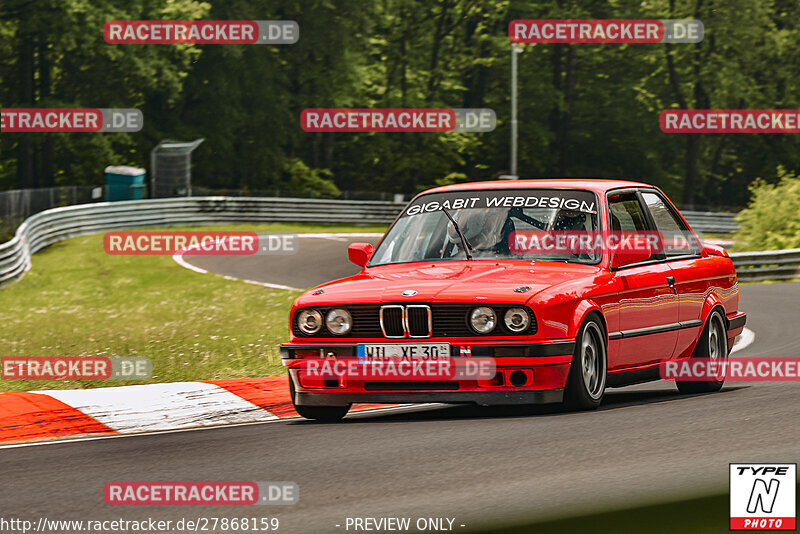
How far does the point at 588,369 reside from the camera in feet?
26.8

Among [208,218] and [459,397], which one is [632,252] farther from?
[208,218]

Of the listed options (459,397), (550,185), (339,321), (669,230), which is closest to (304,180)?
(669,230)

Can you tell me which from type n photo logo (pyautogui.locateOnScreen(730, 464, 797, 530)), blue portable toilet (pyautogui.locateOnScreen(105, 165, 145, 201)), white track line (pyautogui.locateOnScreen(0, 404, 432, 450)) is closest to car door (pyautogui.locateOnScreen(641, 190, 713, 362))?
white track line (pyautogui.locateOnScreen(0, 404, 432, 450))

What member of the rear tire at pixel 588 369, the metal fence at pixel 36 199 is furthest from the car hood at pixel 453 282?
the metal fence at pixel 36 199

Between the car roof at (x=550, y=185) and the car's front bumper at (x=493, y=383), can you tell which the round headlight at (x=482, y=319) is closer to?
the car's front bumper at (x=493, y=383)

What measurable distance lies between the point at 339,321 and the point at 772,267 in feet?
57.8

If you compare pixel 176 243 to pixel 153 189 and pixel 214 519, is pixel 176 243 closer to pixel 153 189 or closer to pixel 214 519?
pixel 153 189

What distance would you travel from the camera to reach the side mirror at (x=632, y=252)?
8.79 m

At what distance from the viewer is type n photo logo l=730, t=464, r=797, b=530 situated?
508 cm

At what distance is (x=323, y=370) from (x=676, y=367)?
295cm

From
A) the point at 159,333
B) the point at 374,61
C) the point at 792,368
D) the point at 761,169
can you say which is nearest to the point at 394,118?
the point at 374,61

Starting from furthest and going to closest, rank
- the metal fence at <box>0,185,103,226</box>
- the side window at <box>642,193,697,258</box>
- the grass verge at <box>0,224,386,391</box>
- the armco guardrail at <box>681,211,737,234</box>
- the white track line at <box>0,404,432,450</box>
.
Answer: the armco guardrail at <box>681,211,737,234</box> < the metal fence at <box>0,185,103,226</box> < the grass verge at <box>0,224,386,391</box> < the side window at <box>642,193,697,258</box> < the white track line at <box>0,404,432,450</box>

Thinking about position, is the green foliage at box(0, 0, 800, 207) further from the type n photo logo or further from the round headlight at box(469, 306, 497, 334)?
the type n photo logo

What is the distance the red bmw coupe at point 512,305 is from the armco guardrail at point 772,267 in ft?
46.1
